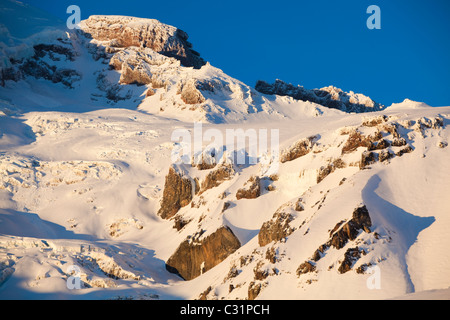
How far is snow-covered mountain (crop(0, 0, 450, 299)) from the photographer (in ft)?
99.7

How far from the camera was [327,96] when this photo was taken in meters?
143

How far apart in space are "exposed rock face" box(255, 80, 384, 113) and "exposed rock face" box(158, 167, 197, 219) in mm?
90942

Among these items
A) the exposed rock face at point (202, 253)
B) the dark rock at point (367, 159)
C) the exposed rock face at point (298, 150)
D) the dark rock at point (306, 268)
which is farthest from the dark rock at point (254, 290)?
the exposed rock face at point (298, 150)

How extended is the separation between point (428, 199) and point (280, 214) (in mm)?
11194

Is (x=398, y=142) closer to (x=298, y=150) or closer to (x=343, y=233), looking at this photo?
(x=298, y=150)

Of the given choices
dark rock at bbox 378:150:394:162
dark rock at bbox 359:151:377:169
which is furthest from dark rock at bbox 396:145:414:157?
dark rock at bbox 359:151:377:169

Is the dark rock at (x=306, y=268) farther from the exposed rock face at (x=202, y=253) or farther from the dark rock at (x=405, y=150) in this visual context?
the dark rock at (x=405, y=150)

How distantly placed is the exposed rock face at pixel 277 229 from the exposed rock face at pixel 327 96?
106 m

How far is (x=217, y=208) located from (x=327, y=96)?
341ft

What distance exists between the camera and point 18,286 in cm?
3734

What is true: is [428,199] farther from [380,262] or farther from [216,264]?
[216,264]

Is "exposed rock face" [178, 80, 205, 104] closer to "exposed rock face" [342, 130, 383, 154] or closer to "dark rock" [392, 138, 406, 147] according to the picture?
"exposed rock face" [342, 130, 383, 154]

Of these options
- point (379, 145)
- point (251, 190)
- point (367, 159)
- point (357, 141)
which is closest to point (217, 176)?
point (251, 190)
